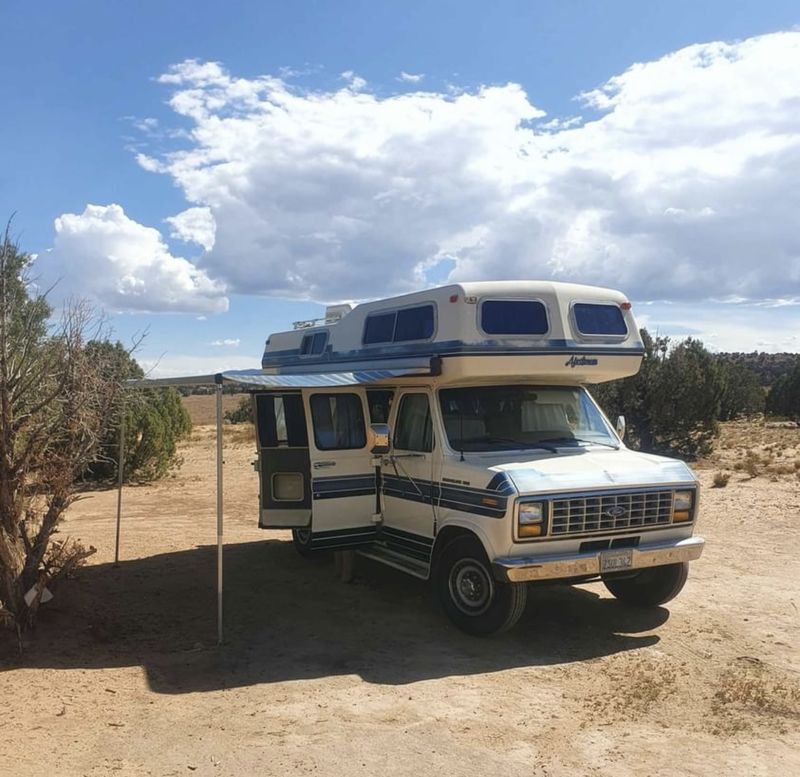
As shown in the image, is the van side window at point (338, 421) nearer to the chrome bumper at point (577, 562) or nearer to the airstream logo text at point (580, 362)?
the airstream logo text at point (580, 362)

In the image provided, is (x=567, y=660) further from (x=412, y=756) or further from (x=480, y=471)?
(x=412, y=756)

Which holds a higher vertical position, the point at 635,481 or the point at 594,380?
the point at 594,380

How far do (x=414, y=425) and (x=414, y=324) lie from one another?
993 millimetres

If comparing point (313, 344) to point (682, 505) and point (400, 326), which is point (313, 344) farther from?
point (682, 505)

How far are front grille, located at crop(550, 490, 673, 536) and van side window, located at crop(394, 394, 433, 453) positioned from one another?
60.2 inches

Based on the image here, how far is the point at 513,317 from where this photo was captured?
742 cm

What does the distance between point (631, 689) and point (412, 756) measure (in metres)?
1.90

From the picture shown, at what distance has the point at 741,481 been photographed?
1755 cm

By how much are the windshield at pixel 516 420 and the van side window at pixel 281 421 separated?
1868 mm

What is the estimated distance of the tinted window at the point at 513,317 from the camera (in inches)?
289

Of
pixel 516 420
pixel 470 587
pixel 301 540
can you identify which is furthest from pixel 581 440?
pixel 301 540

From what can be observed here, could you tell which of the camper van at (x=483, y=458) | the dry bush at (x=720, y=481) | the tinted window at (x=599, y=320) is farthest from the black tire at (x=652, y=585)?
the dry bush at (x=720, y=481)

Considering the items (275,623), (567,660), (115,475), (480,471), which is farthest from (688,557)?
(115,475)

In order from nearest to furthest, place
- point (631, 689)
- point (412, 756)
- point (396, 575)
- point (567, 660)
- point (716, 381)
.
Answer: point (412, 756), point (631, 689), point (567, 660), point (396, 575), point (716, 381)
